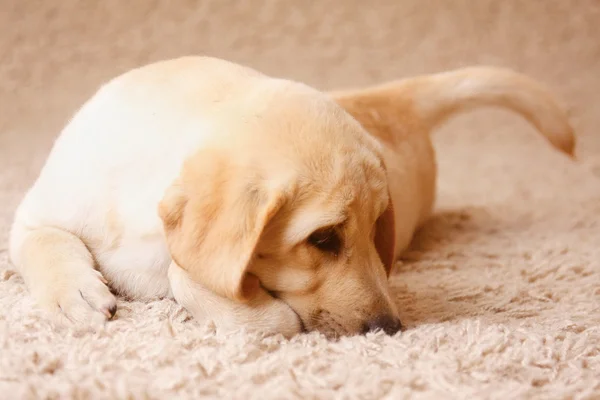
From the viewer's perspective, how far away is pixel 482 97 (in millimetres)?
2396

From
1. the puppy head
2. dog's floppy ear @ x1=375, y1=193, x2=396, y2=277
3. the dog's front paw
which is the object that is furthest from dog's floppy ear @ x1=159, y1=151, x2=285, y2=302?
dog's floppy ear @ x1=375, y1=193, x2=396, y2=277

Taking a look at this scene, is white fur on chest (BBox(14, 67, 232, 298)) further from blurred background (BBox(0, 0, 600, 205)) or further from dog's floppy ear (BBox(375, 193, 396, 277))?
blurred background (BBox(0, 0, 600, 205))

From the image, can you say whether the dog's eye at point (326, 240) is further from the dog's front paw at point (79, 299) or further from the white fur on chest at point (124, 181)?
the dog's front paw at point (79, 299)

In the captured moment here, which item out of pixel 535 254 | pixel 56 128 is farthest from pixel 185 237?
pixel 56 128

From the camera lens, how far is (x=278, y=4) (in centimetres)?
374

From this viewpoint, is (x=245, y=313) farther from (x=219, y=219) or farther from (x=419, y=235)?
(x=419, y=235)

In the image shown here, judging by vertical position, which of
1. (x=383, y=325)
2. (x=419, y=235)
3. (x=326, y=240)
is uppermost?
(x=326, y=240)

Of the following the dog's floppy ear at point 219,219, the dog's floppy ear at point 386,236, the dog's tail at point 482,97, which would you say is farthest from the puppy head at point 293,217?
the dog's tail at point 482,97

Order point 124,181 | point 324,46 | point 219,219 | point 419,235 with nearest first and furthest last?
point 219,219
point 124,181
point 419,235
point 324,46

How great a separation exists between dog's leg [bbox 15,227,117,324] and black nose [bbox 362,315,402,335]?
18.8 inches

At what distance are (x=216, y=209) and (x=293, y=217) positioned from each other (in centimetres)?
13

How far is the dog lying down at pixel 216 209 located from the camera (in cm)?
128

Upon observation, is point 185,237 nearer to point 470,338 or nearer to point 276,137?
point 276,137

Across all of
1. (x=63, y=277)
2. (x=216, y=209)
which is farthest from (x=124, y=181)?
(x=216, y=209)
